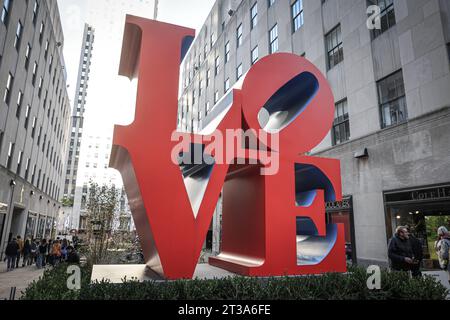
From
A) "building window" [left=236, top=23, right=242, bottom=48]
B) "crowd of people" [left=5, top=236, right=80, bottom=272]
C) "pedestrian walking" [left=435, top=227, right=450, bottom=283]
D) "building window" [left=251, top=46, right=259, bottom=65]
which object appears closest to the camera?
"pedestrian walking" [left=435, top=227, right=450, bottom=283]

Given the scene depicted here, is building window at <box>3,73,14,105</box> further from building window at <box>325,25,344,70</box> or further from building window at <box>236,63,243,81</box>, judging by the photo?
building window at <box>325,25,344,70</box>

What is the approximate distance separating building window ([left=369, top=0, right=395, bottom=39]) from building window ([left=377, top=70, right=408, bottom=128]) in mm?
2217

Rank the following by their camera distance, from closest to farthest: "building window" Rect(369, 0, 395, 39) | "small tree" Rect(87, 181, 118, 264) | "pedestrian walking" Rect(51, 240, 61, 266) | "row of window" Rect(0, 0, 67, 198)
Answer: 1. "small tree" Rect(87, 181, 118, 264)
2. "building window" Rect(369, 0, 395, 39)
3. "pedestrian walking" Rect(51, 240, 61, 266)
4. "row of window" Rect(0, 0, 67, 198)

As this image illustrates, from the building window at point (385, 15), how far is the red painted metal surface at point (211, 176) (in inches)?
325

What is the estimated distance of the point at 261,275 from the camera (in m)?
6.60

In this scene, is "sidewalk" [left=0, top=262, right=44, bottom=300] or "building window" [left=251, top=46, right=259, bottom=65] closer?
"sidewalk" [left=0, top=262, right=44, bottom=300]

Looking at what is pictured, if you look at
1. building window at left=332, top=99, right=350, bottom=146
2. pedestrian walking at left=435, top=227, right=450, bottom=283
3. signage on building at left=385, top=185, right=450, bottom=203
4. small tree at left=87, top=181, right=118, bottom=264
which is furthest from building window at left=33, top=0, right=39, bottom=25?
pedestrian walking at left=435, top=227, right=450, bottom=283

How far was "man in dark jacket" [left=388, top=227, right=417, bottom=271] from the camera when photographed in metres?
7.16

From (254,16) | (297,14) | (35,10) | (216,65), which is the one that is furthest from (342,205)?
(35,10)

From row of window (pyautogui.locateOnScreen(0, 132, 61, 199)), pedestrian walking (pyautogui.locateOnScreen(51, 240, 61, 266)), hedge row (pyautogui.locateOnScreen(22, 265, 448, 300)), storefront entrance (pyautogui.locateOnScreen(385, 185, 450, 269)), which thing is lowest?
pedestrian walking (pyautogui.locateOnScreen(51, 240, 61, 266))

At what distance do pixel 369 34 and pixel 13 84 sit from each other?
20962 mm

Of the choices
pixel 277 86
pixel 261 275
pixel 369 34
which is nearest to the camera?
pixel 261 275
